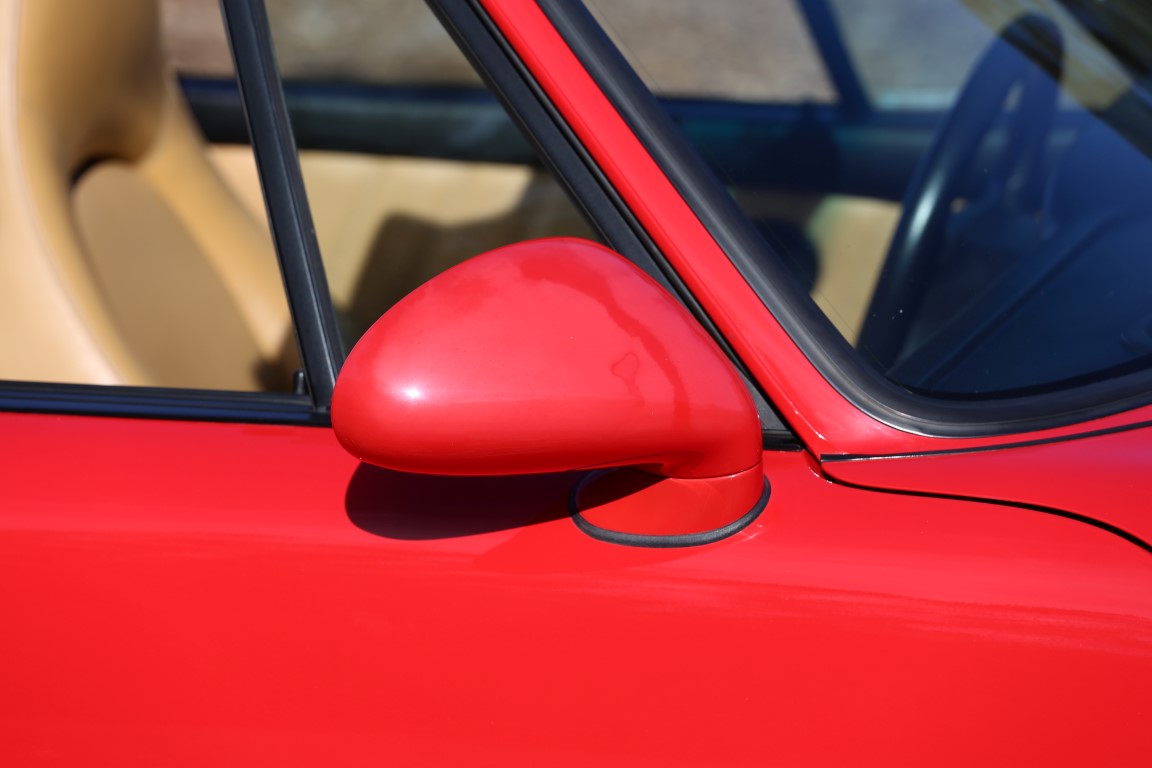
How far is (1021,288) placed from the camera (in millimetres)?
1212

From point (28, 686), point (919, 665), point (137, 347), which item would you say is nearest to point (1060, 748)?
point (919, 665)

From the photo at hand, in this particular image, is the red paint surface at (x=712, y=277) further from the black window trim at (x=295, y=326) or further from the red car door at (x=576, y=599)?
the black window trim at (x=295, y=326)

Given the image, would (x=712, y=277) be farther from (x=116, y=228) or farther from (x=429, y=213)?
(x=116, y=228)

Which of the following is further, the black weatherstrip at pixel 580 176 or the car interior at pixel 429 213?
the car interior at pixel 429 213

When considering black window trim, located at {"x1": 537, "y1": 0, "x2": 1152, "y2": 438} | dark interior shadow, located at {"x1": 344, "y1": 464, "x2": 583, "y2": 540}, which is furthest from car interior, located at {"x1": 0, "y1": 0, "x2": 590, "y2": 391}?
dark interior shadow, located at {"x1": 344, "y1": 464, "x2": 583, "y2": 540}

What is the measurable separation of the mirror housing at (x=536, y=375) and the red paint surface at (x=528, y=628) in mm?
125

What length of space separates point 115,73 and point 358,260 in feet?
2.07

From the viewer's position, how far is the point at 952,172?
5.24ft

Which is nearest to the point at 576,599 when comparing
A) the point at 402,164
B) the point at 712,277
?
the point at 712,277

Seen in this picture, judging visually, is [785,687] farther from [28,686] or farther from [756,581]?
[28,686]

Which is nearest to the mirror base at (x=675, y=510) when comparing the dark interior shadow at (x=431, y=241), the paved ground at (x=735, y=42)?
the dark interior shadow at (x=431, y=241)

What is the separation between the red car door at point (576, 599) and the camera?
92 cm

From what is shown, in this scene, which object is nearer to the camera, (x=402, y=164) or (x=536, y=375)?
(x=536, y=375)

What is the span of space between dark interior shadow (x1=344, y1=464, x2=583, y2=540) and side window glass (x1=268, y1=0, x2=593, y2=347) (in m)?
0.21
